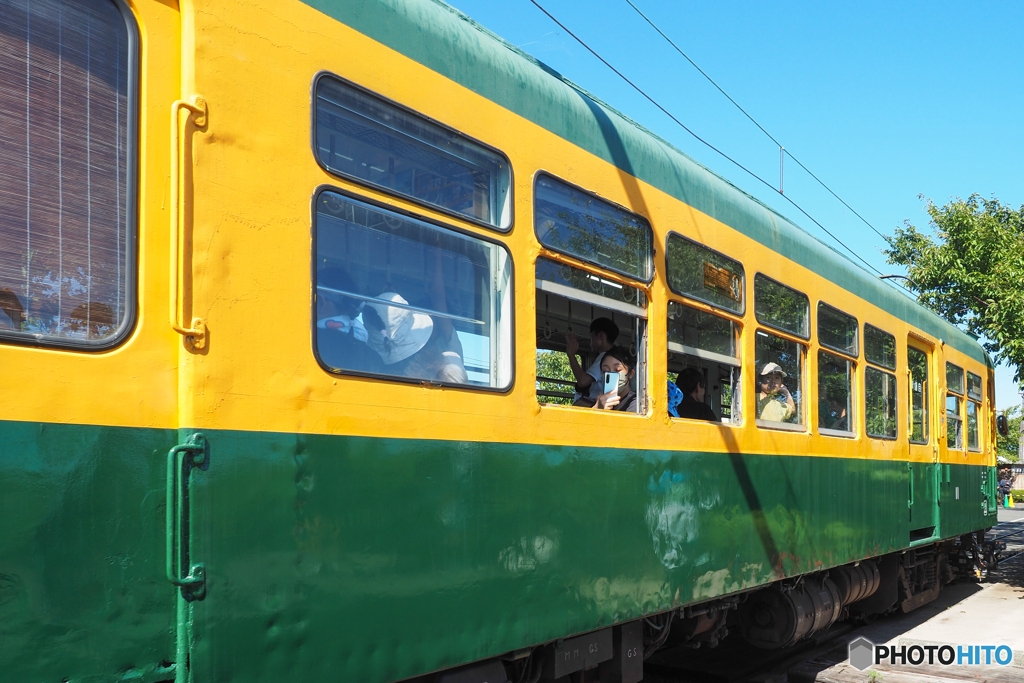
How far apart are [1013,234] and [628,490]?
11682mm

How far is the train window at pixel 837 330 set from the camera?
6.61m

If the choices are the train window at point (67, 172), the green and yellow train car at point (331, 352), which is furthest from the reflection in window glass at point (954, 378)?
the train window at point (67, 172)

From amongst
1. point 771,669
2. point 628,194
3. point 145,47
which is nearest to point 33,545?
point 145,47

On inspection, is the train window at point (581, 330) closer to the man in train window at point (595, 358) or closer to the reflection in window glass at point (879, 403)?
the man in train window at point (595, 358)

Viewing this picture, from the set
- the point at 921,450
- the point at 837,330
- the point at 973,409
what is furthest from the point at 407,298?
the point at 973,409

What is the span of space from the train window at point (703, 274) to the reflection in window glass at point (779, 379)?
1.41 feet

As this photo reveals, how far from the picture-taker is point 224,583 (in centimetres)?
232

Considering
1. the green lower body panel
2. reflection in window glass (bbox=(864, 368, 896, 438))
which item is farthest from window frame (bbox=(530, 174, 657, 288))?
reflection in window glass (bbox=(864, 368, 896, 438))

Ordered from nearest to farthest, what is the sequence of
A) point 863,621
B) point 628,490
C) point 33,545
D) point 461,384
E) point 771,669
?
point 33,545 → point 461,384 → point 628,490 → point 771,669 → point 863,621

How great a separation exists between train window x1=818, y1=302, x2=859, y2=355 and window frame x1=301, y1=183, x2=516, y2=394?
3750mm

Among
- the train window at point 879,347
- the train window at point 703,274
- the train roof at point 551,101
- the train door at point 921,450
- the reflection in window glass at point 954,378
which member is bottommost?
the train door at point 921,450

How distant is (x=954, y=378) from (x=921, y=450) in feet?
7.26

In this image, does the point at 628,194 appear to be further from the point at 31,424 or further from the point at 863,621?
the point at 863,621

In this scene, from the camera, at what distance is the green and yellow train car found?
2.09 metres
